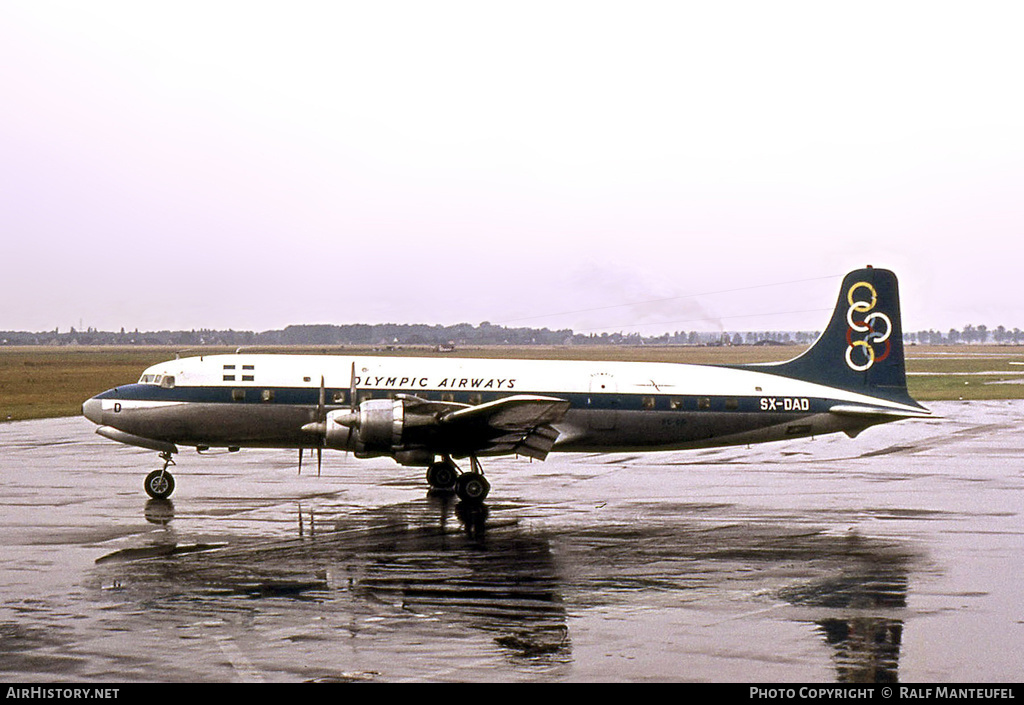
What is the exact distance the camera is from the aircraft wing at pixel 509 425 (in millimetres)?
24734

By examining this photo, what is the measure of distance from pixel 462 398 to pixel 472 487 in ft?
9.01

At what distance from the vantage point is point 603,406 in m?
28.1

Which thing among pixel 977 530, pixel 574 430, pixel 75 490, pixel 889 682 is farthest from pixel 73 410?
pixel 889 682

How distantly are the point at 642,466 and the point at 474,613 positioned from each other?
2098cm

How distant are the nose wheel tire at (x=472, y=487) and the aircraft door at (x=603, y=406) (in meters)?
3.54

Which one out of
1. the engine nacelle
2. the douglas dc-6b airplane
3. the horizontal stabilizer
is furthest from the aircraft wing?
the horizontal stabilizer

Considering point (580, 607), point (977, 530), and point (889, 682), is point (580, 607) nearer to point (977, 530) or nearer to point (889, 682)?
point (889, 682)

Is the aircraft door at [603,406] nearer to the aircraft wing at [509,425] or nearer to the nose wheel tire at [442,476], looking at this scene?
the aircraft wing at [509,425]

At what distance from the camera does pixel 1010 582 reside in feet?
56.9

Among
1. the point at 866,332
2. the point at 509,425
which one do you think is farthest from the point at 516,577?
the point at 866,332

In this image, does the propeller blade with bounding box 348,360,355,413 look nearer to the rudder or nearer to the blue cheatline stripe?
the blue cheatline stripe

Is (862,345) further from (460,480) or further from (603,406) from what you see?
(460,480)

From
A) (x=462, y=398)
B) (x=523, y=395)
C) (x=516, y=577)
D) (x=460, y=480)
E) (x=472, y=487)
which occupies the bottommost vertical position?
(x=516, y=577)

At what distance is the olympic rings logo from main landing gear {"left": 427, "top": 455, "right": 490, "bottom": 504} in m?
10.7
